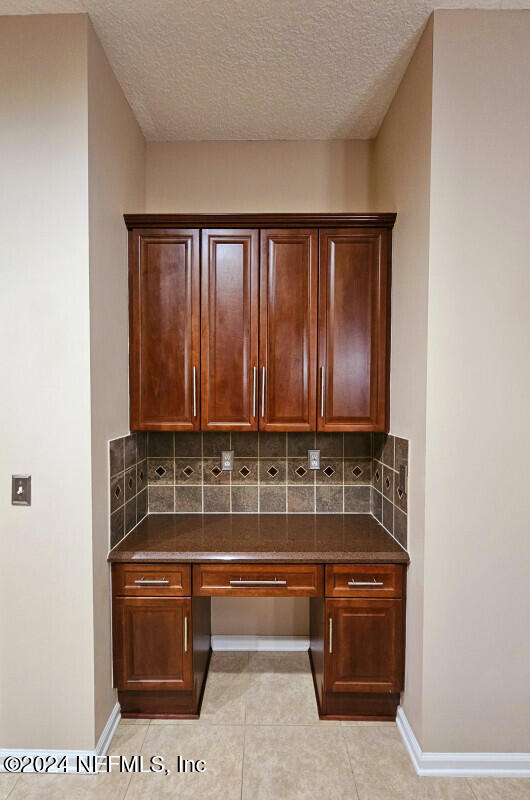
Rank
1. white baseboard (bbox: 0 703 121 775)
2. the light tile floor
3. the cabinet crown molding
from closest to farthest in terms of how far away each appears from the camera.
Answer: the light tile floor → white baseboard (bbox: 0 703 121 775) → the cabinet crown molding

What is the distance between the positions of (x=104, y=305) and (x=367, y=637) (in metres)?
1.88

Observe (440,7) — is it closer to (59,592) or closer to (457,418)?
(457,418)

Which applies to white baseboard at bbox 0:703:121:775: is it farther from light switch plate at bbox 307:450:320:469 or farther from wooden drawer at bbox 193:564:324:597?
light switch plate at bbox 307:450:320:469

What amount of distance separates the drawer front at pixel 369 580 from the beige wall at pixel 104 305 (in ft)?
3.38

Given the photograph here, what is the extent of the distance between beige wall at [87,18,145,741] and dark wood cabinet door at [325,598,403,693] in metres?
0.99

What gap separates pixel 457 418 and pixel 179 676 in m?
1.67

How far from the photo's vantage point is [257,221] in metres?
2.29

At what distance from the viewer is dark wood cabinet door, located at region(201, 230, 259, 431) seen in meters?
2.33

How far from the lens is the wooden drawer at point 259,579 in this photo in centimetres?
209

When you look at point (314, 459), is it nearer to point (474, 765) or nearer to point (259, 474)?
point (259, 474)

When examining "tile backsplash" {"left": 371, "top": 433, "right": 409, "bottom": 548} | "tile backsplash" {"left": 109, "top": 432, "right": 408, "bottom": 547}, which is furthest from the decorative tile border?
"tile backsplash" {"left": 371, "top": 433, "right": 409, "bottom": 548}

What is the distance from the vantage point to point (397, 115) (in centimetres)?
225

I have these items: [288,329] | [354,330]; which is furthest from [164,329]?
[354,330]

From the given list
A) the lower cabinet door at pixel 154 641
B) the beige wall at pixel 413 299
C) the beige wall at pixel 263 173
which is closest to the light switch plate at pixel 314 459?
the beige wall at pixel 413 299
